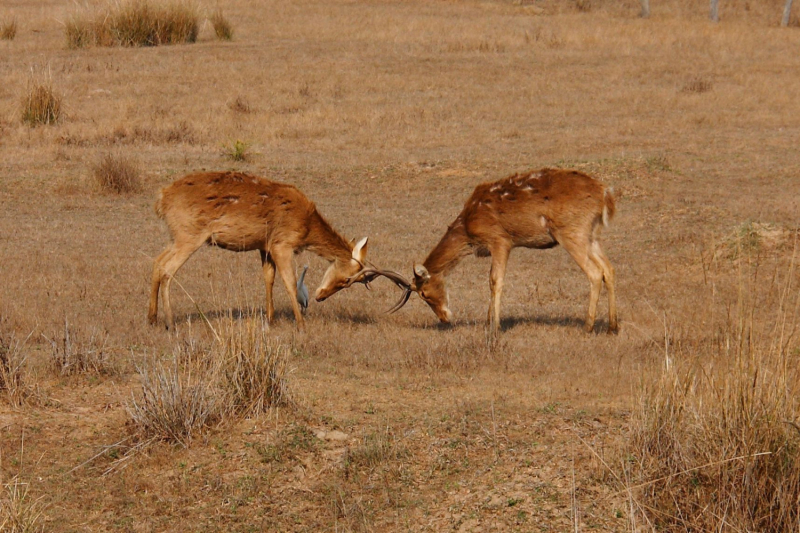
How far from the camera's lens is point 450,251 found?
457 inches

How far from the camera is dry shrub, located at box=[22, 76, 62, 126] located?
23.7 metres

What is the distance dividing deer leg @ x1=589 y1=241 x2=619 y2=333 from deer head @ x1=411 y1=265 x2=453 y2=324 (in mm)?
1666

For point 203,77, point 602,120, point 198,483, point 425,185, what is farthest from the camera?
point 203,77

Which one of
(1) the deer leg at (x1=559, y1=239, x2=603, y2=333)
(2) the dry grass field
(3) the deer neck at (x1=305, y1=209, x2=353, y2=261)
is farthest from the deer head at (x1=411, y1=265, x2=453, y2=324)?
(1) the deer leg at (x1=559, y1=239, x2=603, y2=333)

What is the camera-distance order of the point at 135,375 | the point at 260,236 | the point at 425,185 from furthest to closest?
the point at 425,185 < the point at 260,236 < the point at 135,375

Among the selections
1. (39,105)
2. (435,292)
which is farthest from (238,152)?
(435,292)

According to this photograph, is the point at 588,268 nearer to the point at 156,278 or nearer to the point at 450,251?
the point at 450,251

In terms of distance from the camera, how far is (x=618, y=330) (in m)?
11.4

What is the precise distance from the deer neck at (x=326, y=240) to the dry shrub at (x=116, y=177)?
8.56m

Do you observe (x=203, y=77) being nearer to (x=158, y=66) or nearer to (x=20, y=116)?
(x=158, y=66)

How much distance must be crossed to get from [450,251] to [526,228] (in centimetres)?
88

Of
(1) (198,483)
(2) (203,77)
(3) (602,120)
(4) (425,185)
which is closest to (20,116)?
(2) (203,77)

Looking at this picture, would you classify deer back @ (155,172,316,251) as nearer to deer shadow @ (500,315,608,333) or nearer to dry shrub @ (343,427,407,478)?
deer shadow @ (500,315,608,333)

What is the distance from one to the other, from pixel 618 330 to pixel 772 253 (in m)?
3.55
